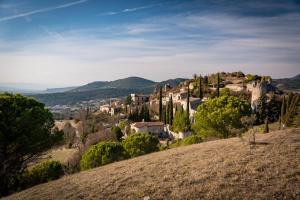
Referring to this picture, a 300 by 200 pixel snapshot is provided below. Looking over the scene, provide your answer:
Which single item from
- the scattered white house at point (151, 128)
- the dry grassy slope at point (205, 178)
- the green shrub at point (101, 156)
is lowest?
the scattered white house at point (151, 128)

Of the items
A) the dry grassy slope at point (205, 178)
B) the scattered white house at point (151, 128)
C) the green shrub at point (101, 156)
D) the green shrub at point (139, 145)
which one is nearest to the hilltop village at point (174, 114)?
the scattered white house at point (151, 128)

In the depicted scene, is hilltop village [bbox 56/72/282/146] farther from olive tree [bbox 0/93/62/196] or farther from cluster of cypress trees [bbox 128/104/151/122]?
olive tree [bbox 0/93/62/196]

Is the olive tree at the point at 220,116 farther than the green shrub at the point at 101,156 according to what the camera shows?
Yes

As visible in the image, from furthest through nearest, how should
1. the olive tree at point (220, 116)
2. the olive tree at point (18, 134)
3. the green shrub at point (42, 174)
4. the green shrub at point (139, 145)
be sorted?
the olive tree at point (220, 116), the green shrub at point (139, 145), the green shrub at point (42, 174), the olive tree at point (18, 134)

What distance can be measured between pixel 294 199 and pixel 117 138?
182 feet

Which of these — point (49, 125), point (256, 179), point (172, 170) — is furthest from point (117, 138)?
point (256, 179)

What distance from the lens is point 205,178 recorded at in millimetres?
15539

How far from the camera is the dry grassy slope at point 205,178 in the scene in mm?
13484

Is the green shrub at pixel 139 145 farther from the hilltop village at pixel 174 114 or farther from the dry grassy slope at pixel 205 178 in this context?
the hilltop village at pixel 174 114

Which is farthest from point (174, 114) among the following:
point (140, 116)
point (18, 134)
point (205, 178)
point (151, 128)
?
point (205, 178)

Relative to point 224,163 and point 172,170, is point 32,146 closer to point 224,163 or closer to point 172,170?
point 172,170

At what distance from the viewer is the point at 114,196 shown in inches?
579

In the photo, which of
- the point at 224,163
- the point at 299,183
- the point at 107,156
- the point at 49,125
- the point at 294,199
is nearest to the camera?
the point at 294,199

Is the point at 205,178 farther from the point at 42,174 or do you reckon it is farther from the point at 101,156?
the point at 42,174
